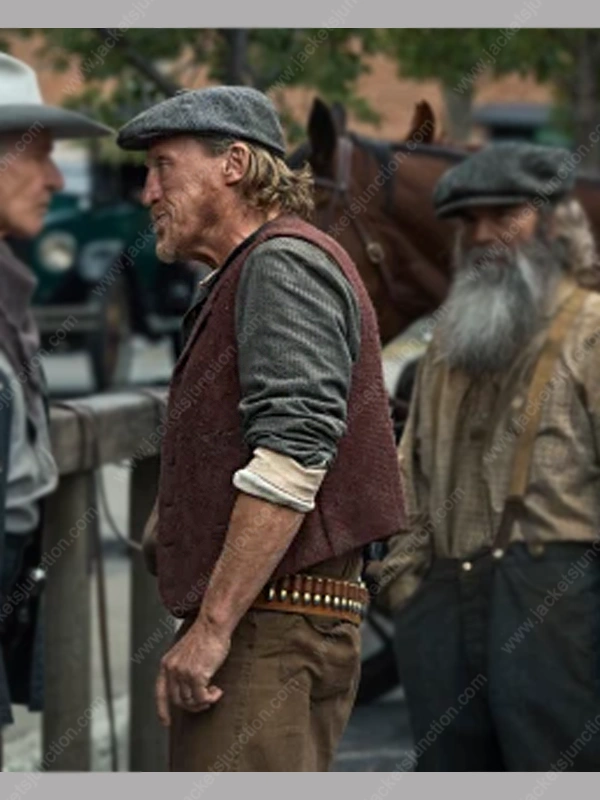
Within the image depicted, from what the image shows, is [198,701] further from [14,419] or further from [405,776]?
[14,419]

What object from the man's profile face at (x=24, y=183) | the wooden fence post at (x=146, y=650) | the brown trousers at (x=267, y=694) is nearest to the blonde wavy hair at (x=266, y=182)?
the brown trousers at (x=267, y=694)

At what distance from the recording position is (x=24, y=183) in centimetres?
595

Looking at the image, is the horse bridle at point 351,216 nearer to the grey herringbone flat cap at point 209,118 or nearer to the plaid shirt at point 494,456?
the plaid shirt at point 494,456

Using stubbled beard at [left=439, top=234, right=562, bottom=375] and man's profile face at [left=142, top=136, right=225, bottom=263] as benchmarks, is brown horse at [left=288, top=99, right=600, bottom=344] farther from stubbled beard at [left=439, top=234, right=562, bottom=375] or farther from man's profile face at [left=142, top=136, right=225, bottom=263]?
man's profile face at [left=142, top=136, right=225, bottom=263]

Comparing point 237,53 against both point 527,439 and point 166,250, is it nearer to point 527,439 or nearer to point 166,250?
point 527,439

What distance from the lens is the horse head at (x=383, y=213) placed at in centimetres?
689

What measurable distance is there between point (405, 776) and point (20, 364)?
5.87 ft

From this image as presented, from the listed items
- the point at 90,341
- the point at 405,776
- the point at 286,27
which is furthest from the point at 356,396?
the point at 90,341

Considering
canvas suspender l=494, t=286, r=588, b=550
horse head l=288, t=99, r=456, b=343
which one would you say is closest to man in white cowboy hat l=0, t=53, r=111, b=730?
horse head l=288, t=99, r=456, b=343

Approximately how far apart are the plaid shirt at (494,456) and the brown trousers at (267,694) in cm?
138

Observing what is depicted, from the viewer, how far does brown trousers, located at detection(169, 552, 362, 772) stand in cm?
405

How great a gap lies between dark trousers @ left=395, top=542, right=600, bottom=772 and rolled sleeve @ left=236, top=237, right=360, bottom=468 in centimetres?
154

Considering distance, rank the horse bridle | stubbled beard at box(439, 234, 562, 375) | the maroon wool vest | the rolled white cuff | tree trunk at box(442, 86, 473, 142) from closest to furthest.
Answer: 1. the rolled white cuff
2. the maroon wool vest
3. stubbled beard at box(439, 234, 562, 375)
4. the horse bridle
5. tree trunk at box(442, 86, 473, 142)

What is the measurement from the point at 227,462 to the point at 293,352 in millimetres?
228
